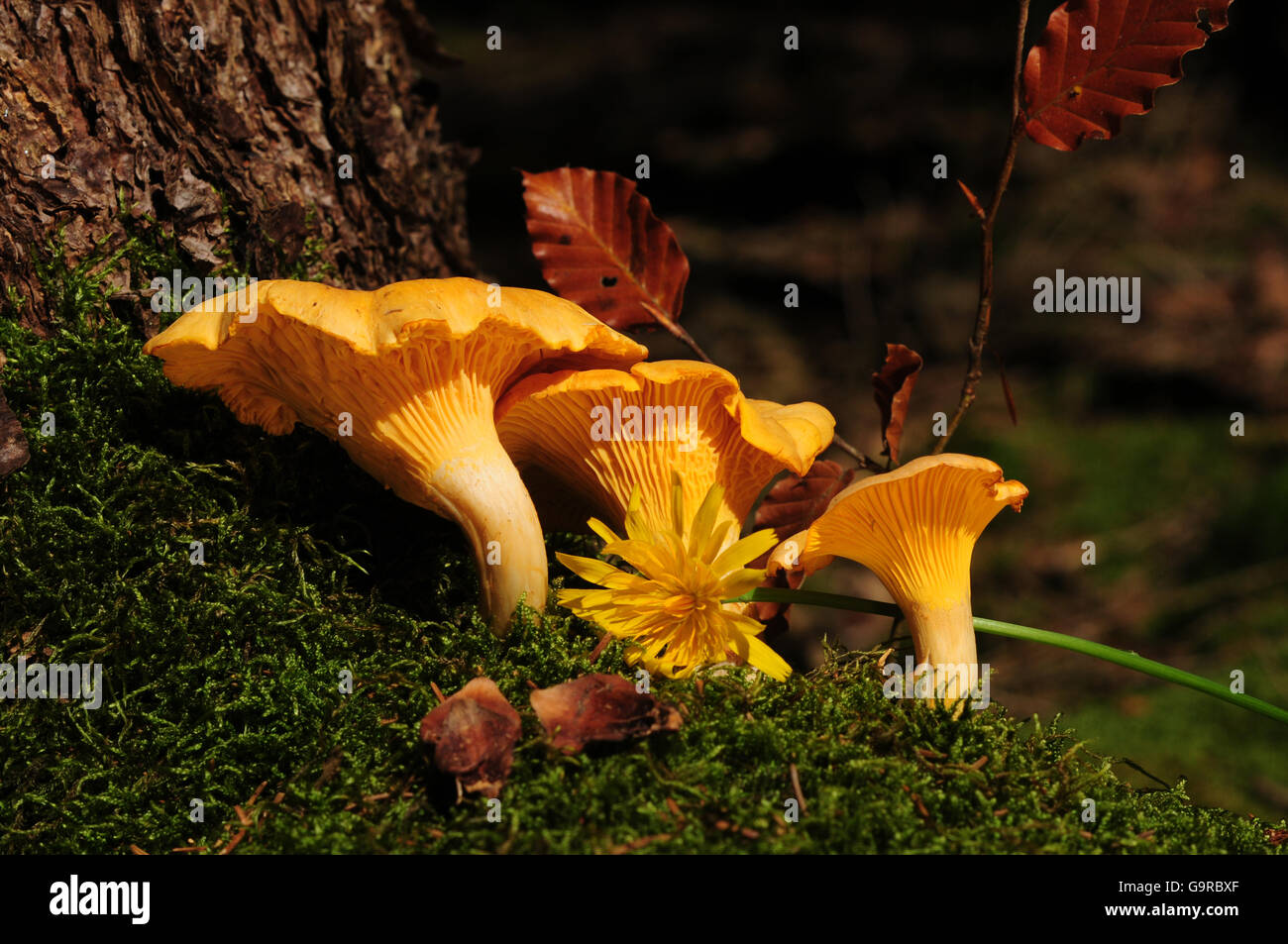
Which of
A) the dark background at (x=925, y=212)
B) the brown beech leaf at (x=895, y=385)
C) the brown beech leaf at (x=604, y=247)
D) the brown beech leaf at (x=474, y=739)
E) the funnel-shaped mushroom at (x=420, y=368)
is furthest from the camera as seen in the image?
the dark background at (x=925, y=212)

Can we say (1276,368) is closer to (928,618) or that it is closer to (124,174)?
(928,618)

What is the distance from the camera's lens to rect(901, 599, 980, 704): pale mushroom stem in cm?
172

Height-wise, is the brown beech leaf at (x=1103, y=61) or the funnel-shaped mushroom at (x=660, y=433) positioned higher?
the brown beech leaf at (x=1103, y=61)

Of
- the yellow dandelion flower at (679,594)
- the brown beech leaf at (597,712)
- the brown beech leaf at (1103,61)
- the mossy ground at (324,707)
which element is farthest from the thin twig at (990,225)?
the brown beech leaf at (597,712)

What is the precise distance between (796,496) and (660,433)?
348 millimetres

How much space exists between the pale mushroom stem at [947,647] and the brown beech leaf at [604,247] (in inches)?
35.4

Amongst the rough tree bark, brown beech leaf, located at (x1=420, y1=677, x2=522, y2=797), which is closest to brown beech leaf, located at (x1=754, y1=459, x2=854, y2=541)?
brown beech leaf, located at (x1=420, y1=677, x2=522, y2=797)

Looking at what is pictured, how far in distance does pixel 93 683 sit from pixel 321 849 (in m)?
0.64

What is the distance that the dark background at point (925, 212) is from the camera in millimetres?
5113

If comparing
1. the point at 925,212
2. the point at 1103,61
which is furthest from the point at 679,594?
the point at 925,212

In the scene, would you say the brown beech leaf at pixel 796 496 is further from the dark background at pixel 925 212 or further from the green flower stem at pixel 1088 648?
the dark background at pixel 925 212

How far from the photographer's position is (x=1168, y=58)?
177cm

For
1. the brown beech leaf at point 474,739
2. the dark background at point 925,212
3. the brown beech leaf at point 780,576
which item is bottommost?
the brown beech leaf at point 474,739
